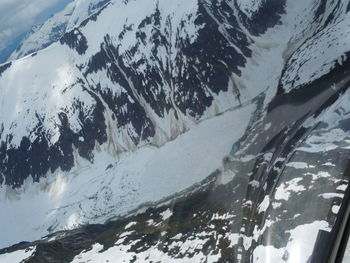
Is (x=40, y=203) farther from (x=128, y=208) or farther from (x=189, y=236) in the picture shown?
(x=189, y=236)

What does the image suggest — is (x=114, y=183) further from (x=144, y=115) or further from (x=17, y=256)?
(x=17, y=256)

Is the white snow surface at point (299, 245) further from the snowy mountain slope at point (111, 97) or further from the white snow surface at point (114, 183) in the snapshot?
the snowy mountain slope at point (111, 97)

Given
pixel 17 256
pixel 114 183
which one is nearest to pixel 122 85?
pixel 114 183

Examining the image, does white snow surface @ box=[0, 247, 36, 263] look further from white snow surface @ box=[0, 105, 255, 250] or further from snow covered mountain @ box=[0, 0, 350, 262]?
white snow surface @ box=[0, 105, 255, 250]

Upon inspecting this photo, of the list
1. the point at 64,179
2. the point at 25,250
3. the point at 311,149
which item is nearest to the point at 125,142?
the point at 64,179

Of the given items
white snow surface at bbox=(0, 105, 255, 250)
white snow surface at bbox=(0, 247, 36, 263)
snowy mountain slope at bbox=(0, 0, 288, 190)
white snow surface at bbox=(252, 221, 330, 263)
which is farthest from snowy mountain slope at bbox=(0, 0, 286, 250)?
white snow surface at bbox=(252, 221, 330, 263)
